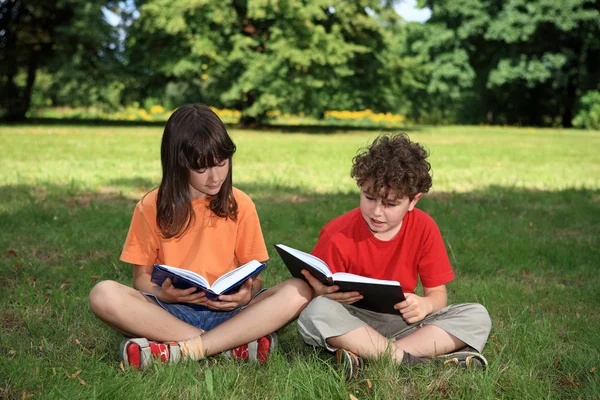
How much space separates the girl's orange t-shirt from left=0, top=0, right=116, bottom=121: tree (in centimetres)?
1839

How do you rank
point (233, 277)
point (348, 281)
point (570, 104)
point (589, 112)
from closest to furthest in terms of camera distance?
point (348, 281) → point (233, 277) → point (589, 112) → point (570, 104)

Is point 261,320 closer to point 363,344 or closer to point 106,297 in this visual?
point 363,344

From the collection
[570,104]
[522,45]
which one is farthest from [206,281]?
[570,104]

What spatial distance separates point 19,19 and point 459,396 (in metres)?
23.8

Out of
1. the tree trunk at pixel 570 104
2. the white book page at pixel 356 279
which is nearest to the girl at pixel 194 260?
the white book page at pixel 356 279

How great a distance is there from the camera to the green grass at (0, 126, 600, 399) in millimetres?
2592

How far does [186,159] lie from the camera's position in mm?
3025

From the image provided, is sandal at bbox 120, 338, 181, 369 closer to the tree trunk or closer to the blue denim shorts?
the blue denim shorts

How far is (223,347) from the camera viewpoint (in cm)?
293

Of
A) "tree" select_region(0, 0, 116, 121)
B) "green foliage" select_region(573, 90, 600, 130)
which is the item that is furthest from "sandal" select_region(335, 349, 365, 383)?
"green foliage" select_region(573, 90, 600, 130)

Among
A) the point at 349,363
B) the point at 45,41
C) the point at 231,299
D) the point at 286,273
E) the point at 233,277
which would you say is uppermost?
the point at 45,41

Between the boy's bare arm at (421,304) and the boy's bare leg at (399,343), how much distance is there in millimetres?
76

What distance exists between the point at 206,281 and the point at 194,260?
500 mm

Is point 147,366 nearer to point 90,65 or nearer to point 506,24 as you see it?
point 90,65
